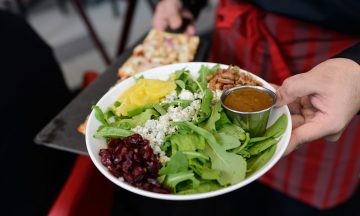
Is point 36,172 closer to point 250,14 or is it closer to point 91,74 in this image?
point 91,74

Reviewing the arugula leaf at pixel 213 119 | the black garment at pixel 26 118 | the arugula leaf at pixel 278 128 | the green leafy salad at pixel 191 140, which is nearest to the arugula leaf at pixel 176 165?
the green leafy salad at pixel 191 140

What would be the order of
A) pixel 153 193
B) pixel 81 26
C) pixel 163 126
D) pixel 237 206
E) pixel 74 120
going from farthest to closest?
pixel 81 26
pixel 237 206
pixel 74 120
pixel 163 126
pixel 153 193

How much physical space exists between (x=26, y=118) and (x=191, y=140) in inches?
23.5

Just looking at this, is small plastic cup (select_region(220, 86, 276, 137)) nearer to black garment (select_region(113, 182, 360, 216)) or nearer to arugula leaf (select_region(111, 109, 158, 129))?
arugula leaf (select_region(111, 109, 158, 129))

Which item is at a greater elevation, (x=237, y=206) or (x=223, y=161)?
(x=223, y=161)

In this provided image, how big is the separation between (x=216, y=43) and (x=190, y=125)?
0.60 metres

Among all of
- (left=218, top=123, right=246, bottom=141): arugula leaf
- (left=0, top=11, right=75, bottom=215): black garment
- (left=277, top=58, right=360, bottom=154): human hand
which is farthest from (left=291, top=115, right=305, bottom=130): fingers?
(left=0, top=11, right=75, bottom=215): black garment

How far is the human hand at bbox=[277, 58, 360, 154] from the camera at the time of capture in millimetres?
754

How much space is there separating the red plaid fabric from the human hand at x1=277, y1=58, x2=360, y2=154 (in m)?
0.26

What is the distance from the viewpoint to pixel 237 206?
1.50 meters

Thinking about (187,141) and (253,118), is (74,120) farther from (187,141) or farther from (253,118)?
(253,118)

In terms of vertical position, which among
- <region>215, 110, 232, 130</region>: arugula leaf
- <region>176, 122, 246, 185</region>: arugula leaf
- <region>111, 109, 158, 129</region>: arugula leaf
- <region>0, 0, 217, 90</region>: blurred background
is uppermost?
<region>111, 109, 158, 129</region>: arugula leaf

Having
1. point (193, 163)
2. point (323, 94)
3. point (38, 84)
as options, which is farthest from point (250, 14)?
point (38, 84)

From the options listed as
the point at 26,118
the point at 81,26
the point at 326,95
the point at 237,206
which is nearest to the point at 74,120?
the point at 26,118
